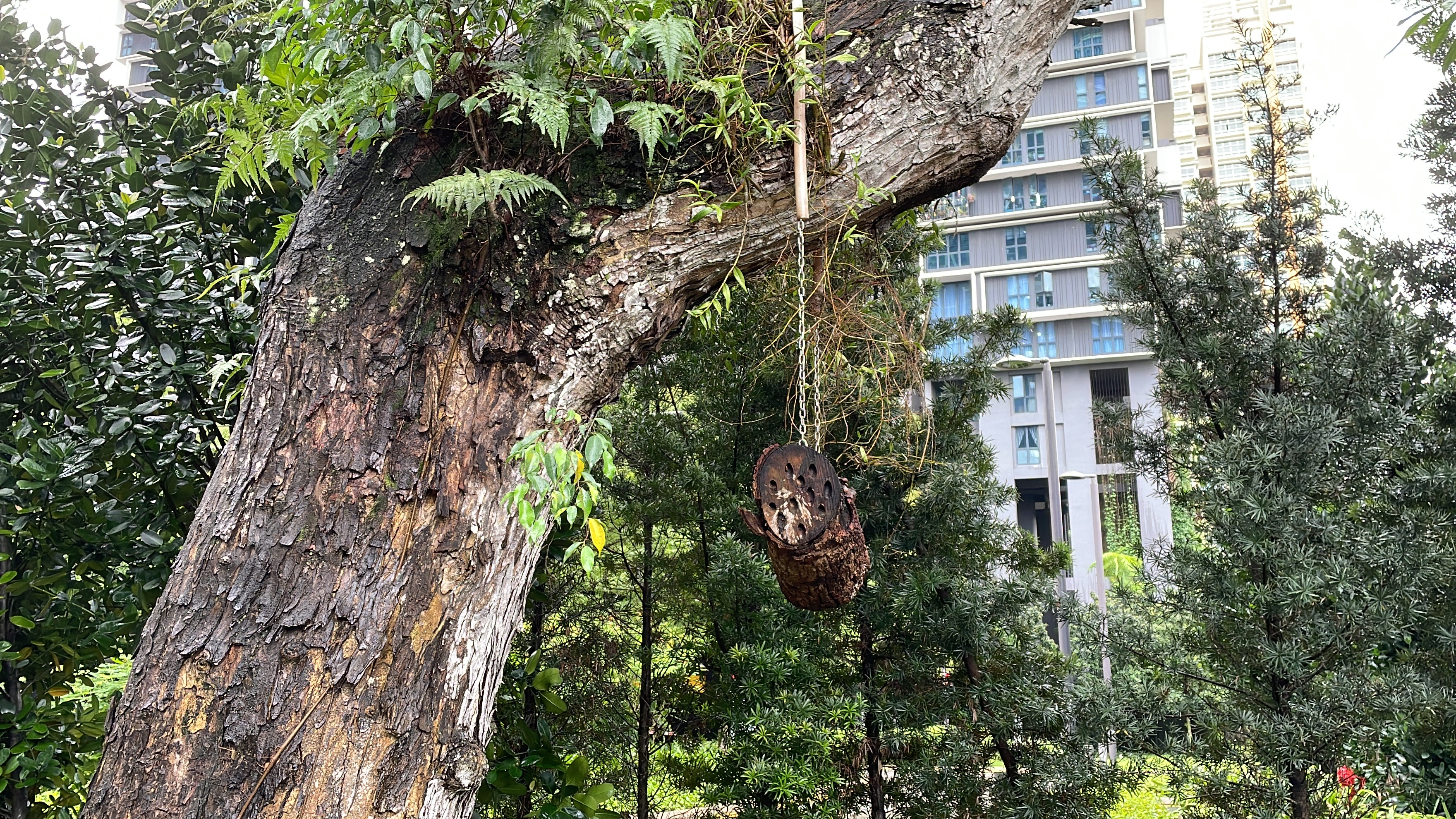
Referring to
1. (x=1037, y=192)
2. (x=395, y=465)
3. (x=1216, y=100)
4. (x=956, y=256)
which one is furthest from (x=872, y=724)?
(x=1216, y=100)

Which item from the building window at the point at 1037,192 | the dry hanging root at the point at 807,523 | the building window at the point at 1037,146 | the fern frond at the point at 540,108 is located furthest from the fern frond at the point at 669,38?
the building window at the point at 1037,146

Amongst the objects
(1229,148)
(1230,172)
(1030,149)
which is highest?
(1229,148)

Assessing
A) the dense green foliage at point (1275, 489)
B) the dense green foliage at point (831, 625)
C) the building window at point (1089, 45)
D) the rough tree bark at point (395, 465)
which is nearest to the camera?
the rough tree bark at point (395, 465)

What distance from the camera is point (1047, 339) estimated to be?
26062mm

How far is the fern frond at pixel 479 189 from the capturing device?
5.82 feet

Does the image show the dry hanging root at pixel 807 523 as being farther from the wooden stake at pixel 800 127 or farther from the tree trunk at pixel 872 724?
the tree trunk at pixel 872 724

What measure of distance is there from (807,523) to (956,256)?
26.5m

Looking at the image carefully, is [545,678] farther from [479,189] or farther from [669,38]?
[669,38]

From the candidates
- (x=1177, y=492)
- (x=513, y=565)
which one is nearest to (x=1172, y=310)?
(x=1177, y=492)

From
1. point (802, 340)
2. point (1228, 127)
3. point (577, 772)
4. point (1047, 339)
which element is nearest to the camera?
point (802, 340)

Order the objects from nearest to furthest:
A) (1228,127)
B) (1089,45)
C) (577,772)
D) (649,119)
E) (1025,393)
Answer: (649,119) < (577,772) < (1025,393) < (1089,45) < (1228,127)

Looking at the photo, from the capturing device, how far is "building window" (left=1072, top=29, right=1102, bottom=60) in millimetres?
25812

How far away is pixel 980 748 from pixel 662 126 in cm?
335

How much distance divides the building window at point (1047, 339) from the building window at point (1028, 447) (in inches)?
87.1
